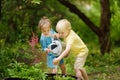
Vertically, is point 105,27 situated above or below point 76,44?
below

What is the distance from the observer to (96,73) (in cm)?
927

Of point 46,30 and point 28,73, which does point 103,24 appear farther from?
point 28,73

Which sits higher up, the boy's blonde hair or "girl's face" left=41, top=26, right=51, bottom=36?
the boy's blonde hair

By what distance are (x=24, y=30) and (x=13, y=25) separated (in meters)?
1.72

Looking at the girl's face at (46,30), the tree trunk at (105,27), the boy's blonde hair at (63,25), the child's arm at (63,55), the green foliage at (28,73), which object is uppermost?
the boy's blonde hair at (63,25)

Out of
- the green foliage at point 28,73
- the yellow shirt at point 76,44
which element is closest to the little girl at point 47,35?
the yellow shirt at point 76,44

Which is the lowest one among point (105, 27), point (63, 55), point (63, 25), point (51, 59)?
point (105, 27)

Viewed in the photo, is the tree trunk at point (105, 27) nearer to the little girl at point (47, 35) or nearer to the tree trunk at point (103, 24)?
the tree trunk at point (103, 24)

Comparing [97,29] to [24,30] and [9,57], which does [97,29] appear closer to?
[24,30]

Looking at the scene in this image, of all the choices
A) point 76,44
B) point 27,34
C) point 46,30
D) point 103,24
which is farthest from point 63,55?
point 103,24

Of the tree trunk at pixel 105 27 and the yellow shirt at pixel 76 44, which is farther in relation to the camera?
the tree trunk at pixel 105 27

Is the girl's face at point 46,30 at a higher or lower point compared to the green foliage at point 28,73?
higher

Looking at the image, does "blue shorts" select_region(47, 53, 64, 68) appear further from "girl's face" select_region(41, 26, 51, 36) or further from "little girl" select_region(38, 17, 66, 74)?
"girl's face" select_region(41, 26, 51, 36)

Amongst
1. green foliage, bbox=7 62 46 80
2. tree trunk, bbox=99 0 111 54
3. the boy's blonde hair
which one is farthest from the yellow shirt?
tree trunk, bbox=99 0 111 54
